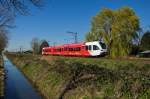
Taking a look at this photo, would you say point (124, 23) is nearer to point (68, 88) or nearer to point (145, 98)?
point (68, 88)

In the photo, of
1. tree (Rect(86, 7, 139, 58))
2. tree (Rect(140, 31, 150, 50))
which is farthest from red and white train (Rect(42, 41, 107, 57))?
tree (Rect(140, 31, 150, 50))

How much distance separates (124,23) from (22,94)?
49.9 metres

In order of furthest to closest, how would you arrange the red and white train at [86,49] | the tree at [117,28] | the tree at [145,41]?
the tree at [145,41] → the tree at [117,28] → the red and white train at [86,49]

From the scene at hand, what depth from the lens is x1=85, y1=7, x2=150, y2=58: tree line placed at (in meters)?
60.9

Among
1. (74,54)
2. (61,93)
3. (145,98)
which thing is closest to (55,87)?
(61,93)

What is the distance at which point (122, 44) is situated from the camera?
198 feet

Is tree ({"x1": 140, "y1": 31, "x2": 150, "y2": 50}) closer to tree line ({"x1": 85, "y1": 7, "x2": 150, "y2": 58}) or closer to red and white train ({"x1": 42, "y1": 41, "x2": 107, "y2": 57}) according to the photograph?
tree line ({"x1": 85, "y1": 7, "x2": 150, "y2": 58})

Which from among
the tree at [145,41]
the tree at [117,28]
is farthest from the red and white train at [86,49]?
the tree at [145,41]

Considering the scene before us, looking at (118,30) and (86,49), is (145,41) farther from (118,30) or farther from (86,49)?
(86,49)

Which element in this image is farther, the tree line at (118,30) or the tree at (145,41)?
the tree at (145,41)

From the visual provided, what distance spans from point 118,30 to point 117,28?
32.7 inches

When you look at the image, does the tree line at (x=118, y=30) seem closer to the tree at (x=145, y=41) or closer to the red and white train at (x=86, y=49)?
the tree at (x=145, y=41)

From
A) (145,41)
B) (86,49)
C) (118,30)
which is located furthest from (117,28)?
(86,49)

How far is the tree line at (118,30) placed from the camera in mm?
60875
